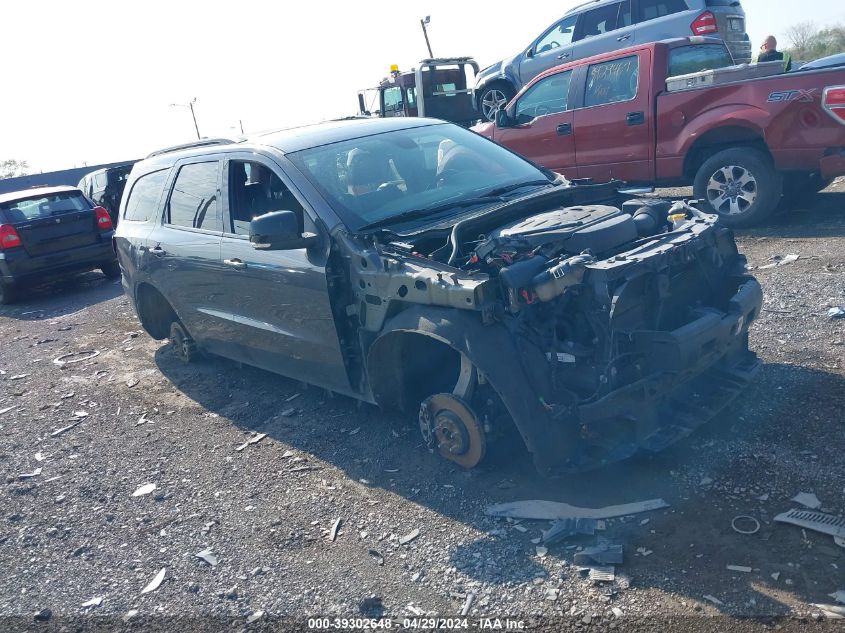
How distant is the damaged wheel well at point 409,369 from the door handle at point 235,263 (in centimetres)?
132

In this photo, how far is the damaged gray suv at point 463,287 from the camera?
361 centimetres

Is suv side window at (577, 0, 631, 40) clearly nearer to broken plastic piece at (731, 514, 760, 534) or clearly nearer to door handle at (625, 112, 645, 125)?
door handle at (625, 112, 645, 125)

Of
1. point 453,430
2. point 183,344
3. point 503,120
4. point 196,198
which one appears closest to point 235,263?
point 196,198

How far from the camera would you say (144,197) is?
254 inches

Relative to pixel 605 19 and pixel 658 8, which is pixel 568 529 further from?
pixel 605 19

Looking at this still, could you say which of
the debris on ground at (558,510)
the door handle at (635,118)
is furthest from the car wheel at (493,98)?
the debris on ground at (558,510)

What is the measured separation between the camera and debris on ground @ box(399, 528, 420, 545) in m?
3.64

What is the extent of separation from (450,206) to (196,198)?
212 cm

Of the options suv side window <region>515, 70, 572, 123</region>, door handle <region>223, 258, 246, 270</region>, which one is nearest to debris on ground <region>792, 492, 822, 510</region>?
door handle <region>223, 258, 246, 270</region>

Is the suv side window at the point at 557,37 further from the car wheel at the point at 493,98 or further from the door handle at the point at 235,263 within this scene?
the door handle at the point at 235,263

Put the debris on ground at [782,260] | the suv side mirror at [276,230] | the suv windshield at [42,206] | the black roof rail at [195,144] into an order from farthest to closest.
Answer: the suv windshield at [42,206]
the debris on ground at [782,260]
the black roof rail at [195,144]
the suv side mirror at [276,230]

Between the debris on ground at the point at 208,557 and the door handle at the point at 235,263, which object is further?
→ the door handle at the point at 235,263

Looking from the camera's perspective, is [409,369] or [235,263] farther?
[235,263]

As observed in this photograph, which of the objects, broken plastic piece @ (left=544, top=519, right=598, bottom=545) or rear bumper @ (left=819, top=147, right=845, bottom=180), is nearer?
broken plastic piece @ (left=544, top=519, right=598, bottom=545)
